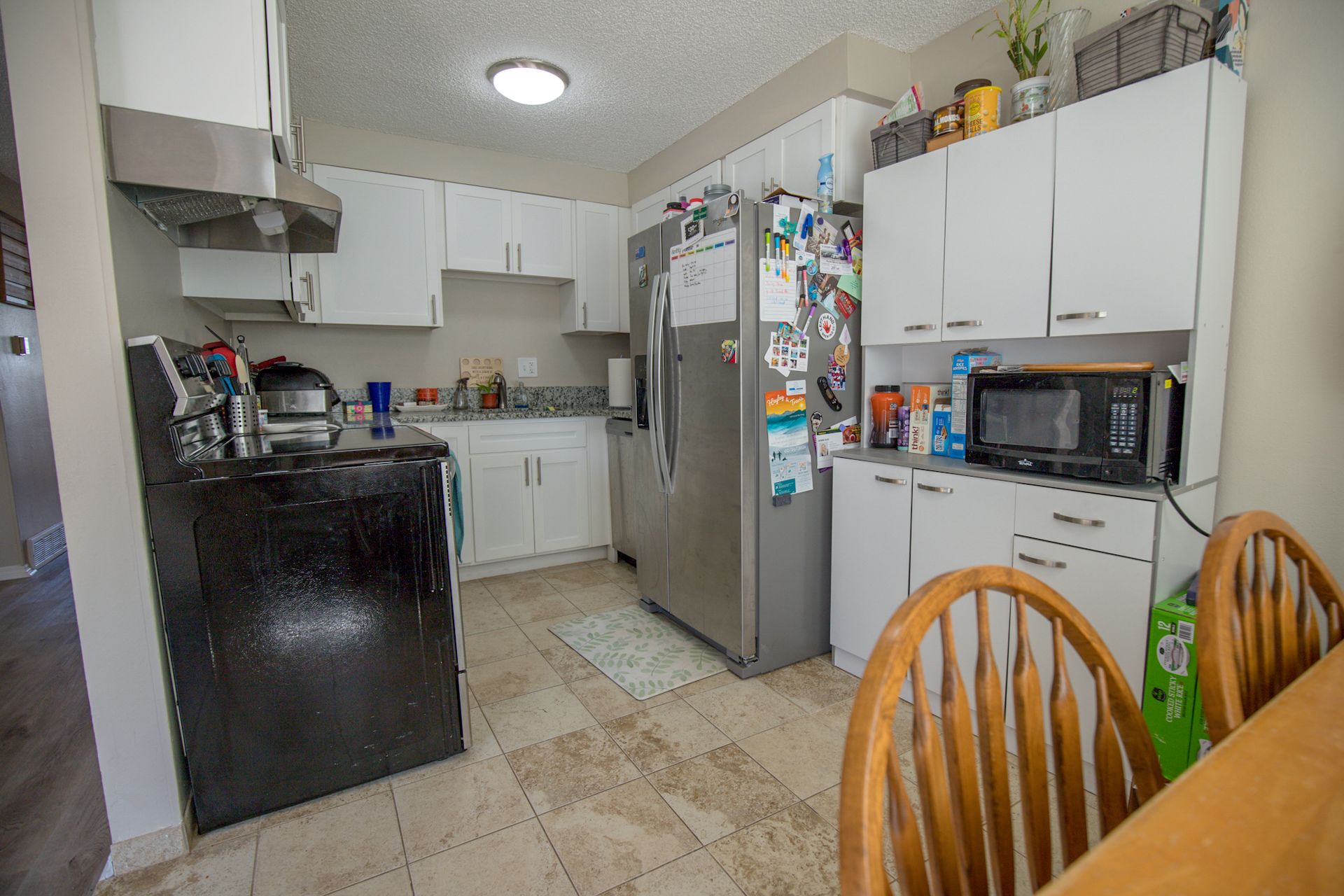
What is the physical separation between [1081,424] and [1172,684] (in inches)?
26.5

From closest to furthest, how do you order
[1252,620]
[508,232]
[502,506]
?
[1252,620] → [502,506] → [508,232]

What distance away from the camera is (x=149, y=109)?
1498 millimetres

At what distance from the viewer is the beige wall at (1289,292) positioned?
62.7 inches

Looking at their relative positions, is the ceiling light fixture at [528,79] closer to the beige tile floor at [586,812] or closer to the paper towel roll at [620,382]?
the paper towel roll at [620,382]

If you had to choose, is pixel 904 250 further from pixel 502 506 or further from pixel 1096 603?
pixel 502 506

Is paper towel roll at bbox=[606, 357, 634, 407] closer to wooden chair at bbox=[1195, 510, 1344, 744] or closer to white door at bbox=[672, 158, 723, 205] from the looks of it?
white door at bbox=[672, 158, 723, 205]

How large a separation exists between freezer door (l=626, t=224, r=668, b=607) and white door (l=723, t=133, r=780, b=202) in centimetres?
52

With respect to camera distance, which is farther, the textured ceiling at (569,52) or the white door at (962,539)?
the textured ceiling at (569,52)

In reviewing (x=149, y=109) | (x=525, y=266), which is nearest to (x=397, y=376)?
(x=525, y=266)

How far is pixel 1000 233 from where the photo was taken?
1944 mm

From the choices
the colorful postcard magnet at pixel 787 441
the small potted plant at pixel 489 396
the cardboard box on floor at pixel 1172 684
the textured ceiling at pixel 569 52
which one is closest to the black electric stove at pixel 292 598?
the colorful postcard magnet at pixel 787 441

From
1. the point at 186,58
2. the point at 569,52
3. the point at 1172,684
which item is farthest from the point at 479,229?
the point at 1172,684

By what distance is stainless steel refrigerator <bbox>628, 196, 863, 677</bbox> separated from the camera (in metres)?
2.27

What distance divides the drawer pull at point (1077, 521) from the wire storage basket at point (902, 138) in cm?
130
